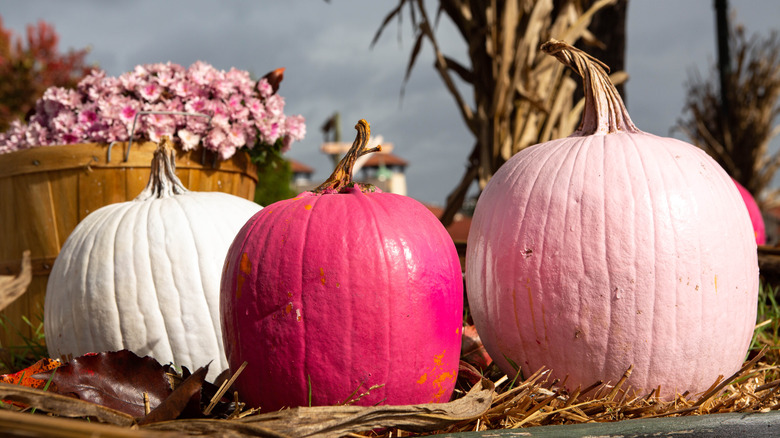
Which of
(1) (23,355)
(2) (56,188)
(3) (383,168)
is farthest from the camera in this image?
(3) (383,168)

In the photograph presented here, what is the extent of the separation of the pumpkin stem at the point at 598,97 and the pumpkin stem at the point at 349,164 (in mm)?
498

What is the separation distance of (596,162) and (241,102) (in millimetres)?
1777

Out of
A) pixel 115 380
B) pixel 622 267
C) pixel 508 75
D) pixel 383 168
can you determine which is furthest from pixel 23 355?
pixel 383 168

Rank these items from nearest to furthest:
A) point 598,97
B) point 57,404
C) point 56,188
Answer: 1. point 57,404
2. point 598,97
3. point 56,188

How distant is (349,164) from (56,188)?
1680mm

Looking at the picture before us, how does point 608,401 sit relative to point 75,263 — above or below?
below

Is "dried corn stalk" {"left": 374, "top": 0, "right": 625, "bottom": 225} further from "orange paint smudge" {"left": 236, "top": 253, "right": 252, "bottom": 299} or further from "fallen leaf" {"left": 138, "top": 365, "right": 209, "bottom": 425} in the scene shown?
"fallen leaf" {"left": 138, "top": 365, "right": 209, "bottom": 425}

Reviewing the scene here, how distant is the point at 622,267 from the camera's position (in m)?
1.13

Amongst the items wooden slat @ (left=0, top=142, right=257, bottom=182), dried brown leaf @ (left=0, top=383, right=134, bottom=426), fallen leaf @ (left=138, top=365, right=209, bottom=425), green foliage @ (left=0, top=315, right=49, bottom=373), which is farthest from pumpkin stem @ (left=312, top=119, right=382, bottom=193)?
wooden slat @ (left=0, top=142, right=257, bottom=182)

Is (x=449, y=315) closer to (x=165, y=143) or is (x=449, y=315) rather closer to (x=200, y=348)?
(x=200, y=348)

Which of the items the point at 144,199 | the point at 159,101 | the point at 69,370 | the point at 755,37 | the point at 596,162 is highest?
the point at 755,37

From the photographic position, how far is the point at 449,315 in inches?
42.6

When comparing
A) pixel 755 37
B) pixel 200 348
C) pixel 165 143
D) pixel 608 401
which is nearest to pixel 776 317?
pixel 608 401

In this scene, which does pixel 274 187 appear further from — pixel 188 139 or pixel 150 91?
pixel 188 139
